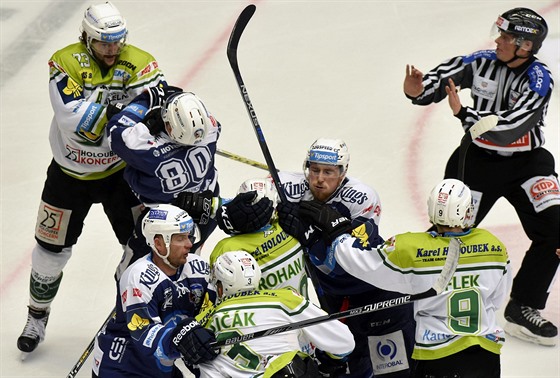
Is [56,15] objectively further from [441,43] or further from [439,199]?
[439,199]

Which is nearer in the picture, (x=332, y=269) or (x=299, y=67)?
(x=332, y=269)

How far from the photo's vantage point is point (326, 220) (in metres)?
5.08

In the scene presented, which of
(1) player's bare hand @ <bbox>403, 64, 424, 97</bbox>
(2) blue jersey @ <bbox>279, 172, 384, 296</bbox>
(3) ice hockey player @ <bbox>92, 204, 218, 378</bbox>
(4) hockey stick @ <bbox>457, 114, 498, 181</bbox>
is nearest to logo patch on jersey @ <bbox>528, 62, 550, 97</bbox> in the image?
(4) hockey stick @ <bbox>457, 114, 498, 181</bbox>

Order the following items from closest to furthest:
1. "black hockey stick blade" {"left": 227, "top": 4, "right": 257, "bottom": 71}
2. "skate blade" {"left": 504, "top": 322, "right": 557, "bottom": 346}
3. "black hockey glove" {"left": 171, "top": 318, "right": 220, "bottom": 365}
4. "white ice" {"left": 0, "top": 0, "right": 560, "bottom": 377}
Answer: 1. "black hockey glove" {"left": 171, "top": 318, "right": 220, "bottom": 365}
2. "black hockey stick blade" {"left": 227, "top": 4, "right": 257, "bottom": 71}
3. "skate blade" {"left": 504, "top": 322, "right": 557, "bottom": 346}
4. "white ice" {"left": 0, "top": 0, "right": 560, "bottom": 377}

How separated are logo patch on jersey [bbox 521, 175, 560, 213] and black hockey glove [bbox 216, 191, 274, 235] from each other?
1575 mm

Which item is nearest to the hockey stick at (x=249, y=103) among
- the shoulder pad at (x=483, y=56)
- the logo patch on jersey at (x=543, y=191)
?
the shoulder pad at (x=483, y=56)

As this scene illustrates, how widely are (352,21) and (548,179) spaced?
2.90m

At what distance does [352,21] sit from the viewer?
8.64 m

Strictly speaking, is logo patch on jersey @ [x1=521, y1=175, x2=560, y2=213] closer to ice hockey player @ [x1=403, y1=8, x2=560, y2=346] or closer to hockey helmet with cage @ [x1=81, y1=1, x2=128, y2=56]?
ice hockey player @ [x1=403, y1=8, x2=560, y2=346]

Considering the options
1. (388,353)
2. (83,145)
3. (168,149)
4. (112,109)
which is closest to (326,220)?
(388,353)

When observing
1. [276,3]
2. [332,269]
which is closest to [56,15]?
[276,3]

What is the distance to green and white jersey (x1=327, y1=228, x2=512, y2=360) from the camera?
4.78 metres

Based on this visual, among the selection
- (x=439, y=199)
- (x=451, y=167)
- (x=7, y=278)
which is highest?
(x=439, y=199)

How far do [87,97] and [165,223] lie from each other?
1176mm
